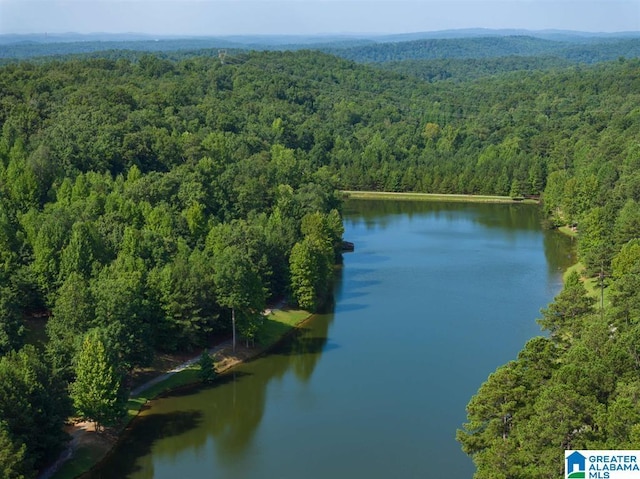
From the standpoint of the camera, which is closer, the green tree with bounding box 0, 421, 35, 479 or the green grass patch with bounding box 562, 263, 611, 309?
the green tree with bounding box 0, 421, 35, 479

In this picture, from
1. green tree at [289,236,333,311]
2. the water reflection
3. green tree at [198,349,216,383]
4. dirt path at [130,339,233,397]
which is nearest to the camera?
the water reflection

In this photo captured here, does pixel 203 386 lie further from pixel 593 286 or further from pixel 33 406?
pixel 593 286

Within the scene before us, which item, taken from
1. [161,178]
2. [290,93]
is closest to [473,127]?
[290,93]

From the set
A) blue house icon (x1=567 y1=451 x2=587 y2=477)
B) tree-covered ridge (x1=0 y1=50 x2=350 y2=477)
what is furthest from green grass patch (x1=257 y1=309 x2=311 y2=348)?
blue house icon (x1=567 y1=451 x2=587 y2=477)

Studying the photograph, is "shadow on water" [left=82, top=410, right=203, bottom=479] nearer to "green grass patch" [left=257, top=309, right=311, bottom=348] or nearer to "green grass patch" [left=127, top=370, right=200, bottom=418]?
"green grass patch" [left=127, top=370, right=200, bottom=418]

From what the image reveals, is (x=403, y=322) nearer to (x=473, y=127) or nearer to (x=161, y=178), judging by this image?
(x=161, y=178)

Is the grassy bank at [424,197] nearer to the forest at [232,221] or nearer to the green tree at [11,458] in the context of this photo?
the forest at [232,221]

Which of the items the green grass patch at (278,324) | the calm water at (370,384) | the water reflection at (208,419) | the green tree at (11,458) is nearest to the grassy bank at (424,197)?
the calm water at (370,384)

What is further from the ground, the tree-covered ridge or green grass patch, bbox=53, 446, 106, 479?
the tree-covered ridge
